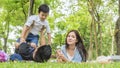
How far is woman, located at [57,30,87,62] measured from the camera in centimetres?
749

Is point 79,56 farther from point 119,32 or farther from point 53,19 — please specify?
point 53,19

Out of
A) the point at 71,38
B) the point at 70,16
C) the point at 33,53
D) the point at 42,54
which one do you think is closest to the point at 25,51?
the point at 33,53

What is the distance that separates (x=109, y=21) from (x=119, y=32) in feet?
35.1

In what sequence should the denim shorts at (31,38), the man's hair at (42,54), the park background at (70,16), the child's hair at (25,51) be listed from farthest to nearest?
1. the park background at (70,16)
2. the denim shorts at (31,38)
3. the child's hair at (25,51)
4. the man's hair at (42,54)

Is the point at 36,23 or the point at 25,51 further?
the point at 36,23

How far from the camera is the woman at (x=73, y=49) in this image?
749 centimetres

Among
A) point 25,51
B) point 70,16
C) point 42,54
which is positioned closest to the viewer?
point 42,54

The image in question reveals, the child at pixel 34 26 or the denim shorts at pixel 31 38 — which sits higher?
the child at pixel 34 26

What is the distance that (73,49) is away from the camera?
25.4ft

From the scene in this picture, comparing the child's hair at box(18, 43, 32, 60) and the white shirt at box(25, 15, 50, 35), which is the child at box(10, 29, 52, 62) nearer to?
the child's hair at box(18, 43, 32, 60)

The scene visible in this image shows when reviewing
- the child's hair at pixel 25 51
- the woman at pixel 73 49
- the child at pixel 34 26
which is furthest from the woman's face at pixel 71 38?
the child's hair at pixel 25 51

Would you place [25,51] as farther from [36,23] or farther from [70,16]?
[70,16]

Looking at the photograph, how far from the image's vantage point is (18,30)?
29109mm

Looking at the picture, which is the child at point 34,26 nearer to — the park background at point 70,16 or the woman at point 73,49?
the woman at point 73,49
